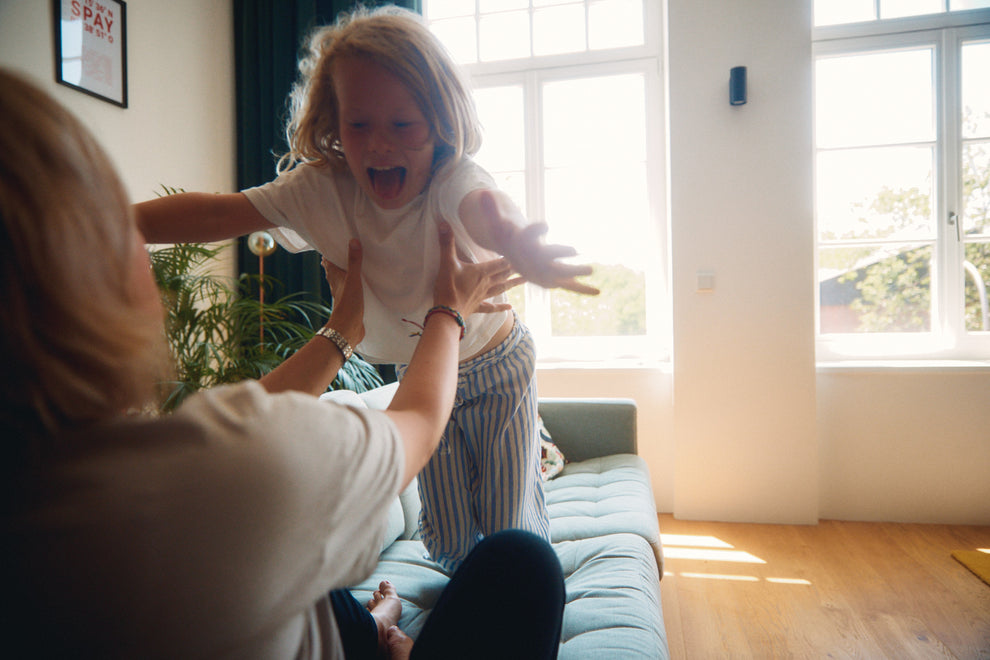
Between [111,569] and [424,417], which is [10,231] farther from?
[424,417]

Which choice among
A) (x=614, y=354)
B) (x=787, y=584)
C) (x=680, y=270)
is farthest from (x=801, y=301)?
(x=787, y=584)

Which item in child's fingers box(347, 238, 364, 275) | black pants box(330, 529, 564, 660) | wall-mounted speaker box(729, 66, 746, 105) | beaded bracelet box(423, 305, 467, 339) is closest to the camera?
black pants box(330, 529, 564, 660)

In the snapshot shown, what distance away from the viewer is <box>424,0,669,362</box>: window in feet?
10.4

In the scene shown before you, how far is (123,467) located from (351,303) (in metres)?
0.65

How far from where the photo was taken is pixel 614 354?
3.27 metres

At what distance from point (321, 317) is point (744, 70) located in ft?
7.98

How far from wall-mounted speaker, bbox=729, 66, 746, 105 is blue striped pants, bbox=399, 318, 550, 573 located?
205cm

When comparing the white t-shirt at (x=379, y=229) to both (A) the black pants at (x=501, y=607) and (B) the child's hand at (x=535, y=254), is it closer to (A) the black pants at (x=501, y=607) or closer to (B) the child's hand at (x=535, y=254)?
(B) the child's hand at (x=535, y=254)

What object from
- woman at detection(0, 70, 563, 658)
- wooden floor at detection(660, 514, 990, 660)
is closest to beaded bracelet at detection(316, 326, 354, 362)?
woman at detection(0, 70, 563, 658)

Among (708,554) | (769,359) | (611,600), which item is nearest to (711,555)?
A: (708,554)

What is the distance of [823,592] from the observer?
213 cm

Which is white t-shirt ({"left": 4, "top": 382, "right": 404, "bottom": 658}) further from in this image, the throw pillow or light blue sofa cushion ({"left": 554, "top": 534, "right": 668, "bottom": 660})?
the throw pillow

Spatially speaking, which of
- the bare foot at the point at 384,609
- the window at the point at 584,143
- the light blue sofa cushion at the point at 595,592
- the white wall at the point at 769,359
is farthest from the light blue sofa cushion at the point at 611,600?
the window at the point at 584,143

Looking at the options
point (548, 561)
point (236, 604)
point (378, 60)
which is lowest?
point (548, 561)
